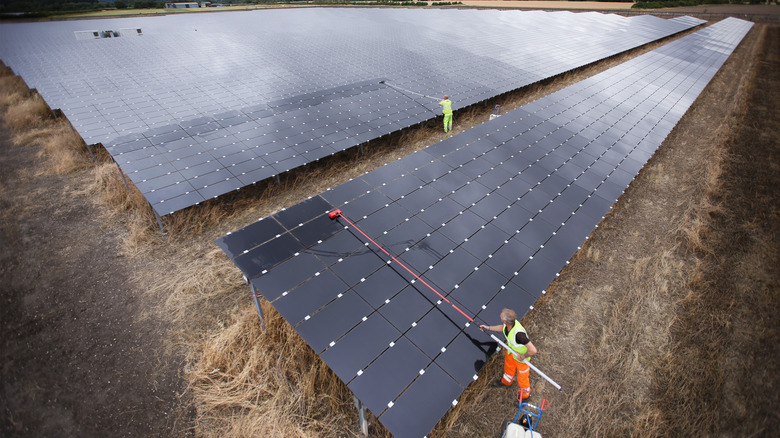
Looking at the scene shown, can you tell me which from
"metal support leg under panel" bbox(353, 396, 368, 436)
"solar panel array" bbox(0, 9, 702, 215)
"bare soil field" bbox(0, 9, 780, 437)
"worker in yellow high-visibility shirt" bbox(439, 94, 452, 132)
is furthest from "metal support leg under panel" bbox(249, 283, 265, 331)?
"worker in yellow high-visibility shirt" bbox(439, 94, 452, 132)

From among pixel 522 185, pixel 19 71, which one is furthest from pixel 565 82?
pixel 19 71

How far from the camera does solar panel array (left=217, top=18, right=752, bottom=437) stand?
16.8ft

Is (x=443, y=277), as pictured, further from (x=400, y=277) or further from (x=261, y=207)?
(x=261, y=207)

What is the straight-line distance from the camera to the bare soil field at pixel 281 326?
5746 mm

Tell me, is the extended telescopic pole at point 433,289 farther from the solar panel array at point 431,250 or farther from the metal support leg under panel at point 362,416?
the metal support leg under panel at point 362,416

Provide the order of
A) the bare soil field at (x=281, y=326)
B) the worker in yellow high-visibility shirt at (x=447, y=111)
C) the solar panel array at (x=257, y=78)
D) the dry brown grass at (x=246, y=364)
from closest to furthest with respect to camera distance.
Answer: the dry brown grass at (x=246, y=364) → the bare soil field at (x=281, y=326) → the solar panel array at (x=257, y=78) → the worker in yellow high-visibility shirt at (x=447, y=111)

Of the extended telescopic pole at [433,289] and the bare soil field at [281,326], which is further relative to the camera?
the bare soil field at [281,326]

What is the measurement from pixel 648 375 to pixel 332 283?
615 cm

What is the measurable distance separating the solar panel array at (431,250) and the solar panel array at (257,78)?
380 centimetres

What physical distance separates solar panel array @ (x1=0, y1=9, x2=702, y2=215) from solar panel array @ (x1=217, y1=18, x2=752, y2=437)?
150 inches

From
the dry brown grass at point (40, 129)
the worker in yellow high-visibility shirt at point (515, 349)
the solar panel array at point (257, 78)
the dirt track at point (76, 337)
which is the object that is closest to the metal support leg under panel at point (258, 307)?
the dirt track at point (76, 337)

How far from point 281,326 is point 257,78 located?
1519 centimetres

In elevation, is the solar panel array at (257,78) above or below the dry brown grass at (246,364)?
above

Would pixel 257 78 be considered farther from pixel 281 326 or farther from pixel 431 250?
pixel 431 250
